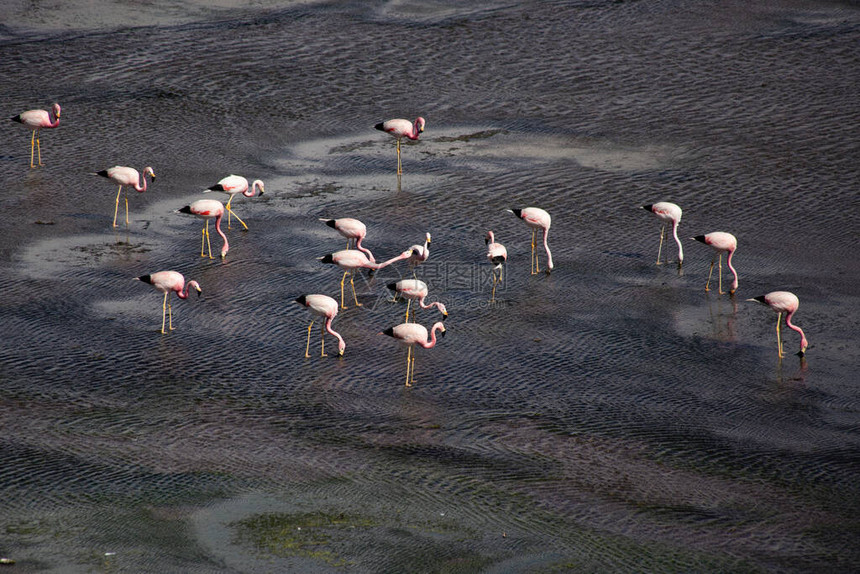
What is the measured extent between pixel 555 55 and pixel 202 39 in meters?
7.51

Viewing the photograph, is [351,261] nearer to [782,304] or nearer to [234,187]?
[234,187]

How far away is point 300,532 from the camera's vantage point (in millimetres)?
8273

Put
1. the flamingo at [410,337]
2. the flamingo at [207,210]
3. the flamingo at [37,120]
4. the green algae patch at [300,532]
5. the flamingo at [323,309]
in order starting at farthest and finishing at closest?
1. the flamingo at [37,120]
2. the flamingo at [207,210]
3. the flamingo at [323,309]
4. the flamingo at [410,337]
5. the green algae patch at [300,532]

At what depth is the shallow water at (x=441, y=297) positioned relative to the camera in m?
8.57

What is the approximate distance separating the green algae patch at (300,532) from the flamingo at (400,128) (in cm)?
919

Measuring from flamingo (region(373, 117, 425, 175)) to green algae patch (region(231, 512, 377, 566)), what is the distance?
919 centimetres

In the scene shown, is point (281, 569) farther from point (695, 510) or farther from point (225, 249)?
point (225, 249)

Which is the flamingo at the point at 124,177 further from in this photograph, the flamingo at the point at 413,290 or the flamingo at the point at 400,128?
the flamingo at the point at 413,290

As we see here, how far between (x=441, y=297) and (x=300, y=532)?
5.48m

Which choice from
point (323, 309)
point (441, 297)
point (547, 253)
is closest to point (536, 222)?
point (547, 253)

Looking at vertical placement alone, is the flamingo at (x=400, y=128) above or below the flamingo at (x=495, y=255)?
above

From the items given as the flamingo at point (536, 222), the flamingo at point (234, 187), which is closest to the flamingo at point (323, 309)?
the flamingo at point (536, 222)

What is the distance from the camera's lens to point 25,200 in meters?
15.5

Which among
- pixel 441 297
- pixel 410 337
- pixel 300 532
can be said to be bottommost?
pixel 300 532
